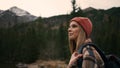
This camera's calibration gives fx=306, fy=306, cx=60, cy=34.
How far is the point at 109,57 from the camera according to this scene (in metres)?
3.66

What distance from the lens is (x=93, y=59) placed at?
333 cm

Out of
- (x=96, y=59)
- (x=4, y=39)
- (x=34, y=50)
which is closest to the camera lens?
(x=96, y=59)

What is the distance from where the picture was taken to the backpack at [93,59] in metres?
3.32

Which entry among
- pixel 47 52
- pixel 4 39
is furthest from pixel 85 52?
pixel 4 39

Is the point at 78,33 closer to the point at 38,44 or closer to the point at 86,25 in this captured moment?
the point at 86,25

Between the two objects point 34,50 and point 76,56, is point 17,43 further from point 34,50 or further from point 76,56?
point 76,56

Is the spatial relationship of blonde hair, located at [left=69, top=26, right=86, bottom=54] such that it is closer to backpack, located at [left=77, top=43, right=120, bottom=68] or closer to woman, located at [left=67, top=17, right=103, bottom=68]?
woman, located at [left=67, top=17, right=103, bottom=68]

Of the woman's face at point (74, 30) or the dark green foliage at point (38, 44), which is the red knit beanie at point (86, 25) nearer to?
the woman's face at point (74, 30)

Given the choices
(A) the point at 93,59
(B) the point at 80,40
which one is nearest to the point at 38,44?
(B) the point at 80,40

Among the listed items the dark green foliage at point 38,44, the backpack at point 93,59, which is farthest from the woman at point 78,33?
the dark green foliage at point 38,44

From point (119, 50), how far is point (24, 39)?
37.7 m

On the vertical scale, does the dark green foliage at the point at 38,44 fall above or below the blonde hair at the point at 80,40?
below

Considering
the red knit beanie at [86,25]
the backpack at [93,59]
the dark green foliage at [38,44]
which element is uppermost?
the red knit beanie at [86,25]

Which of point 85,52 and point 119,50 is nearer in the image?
point 85,52
